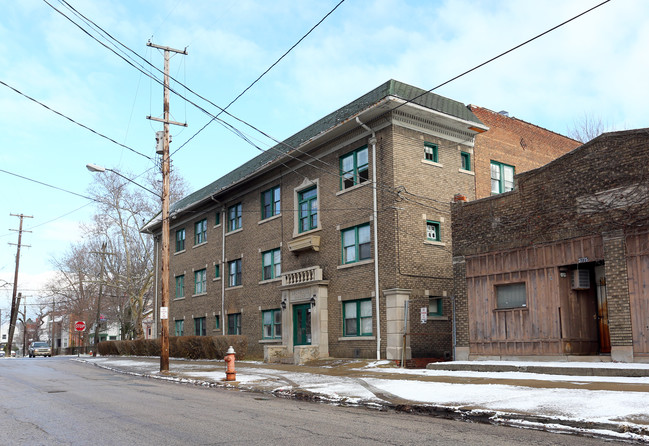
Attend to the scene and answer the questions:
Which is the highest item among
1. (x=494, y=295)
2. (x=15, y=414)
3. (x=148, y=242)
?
(x=148, y=242)

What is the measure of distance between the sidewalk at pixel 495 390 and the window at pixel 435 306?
3.52 m

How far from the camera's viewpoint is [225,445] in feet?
24.1

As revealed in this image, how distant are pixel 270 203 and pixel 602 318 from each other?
55.4ft

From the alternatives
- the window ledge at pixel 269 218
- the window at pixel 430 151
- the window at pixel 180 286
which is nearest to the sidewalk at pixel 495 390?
the window at pixel 430 151

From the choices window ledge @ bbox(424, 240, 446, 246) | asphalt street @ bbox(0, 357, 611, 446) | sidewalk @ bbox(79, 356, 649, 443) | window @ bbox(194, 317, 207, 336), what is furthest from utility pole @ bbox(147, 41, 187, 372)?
window @ bbox(194, 317, 207, 336)

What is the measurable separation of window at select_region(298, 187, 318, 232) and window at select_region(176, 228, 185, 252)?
14593 mm

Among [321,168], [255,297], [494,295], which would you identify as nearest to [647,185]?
[494,295]

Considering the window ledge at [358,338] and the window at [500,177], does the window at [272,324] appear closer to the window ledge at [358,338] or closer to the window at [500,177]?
the window ledge at [358,338]

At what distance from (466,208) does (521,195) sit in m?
2.03

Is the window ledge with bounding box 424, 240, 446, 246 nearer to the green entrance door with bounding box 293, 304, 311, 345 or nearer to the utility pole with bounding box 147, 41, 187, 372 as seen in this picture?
the green entrance door with bounding box 293, 304, 311, 345

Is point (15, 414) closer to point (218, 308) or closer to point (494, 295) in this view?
point (494, 295)

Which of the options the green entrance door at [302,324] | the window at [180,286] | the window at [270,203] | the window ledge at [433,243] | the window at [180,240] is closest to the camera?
the window ledge at [433,243]

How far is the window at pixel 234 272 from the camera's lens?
106 ft

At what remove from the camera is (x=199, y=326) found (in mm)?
36406
